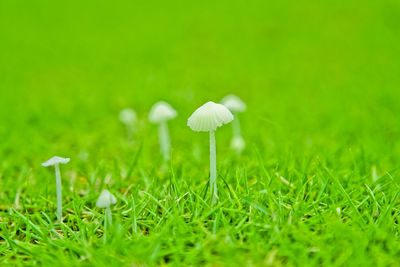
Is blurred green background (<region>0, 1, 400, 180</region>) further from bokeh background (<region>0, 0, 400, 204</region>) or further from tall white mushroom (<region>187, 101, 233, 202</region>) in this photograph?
tall white mushroom (<region>187, 101, 233, 202</region>)

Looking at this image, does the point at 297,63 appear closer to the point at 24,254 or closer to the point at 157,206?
the point at 157,206

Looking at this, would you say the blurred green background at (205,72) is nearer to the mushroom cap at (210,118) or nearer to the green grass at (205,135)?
the green grass at (205,135)

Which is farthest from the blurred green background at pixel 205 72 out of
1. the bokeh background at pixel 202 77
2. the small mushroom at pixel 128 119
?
the small mushroom at pixel 128 119

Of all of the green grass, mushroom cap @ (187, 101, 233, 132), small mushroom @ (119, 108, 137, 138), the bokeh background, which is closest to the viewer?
the green grass

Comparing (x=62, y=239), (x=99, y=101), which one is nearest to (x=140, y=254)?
(x=62, y=239)

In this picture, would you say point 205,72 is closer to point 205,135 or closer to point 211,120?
point 205,135

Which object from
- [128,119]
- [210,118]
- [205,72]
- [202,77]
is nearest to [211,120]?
[210,118]

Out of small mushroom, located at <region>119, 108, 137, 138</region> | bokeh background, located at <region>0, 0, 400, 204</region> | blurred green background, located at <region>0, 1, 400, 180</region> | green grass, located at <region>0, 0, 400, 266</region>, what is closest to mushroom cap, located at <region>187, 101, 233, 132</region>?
green grass, located at <region>0, 0, 400, 266</region>
